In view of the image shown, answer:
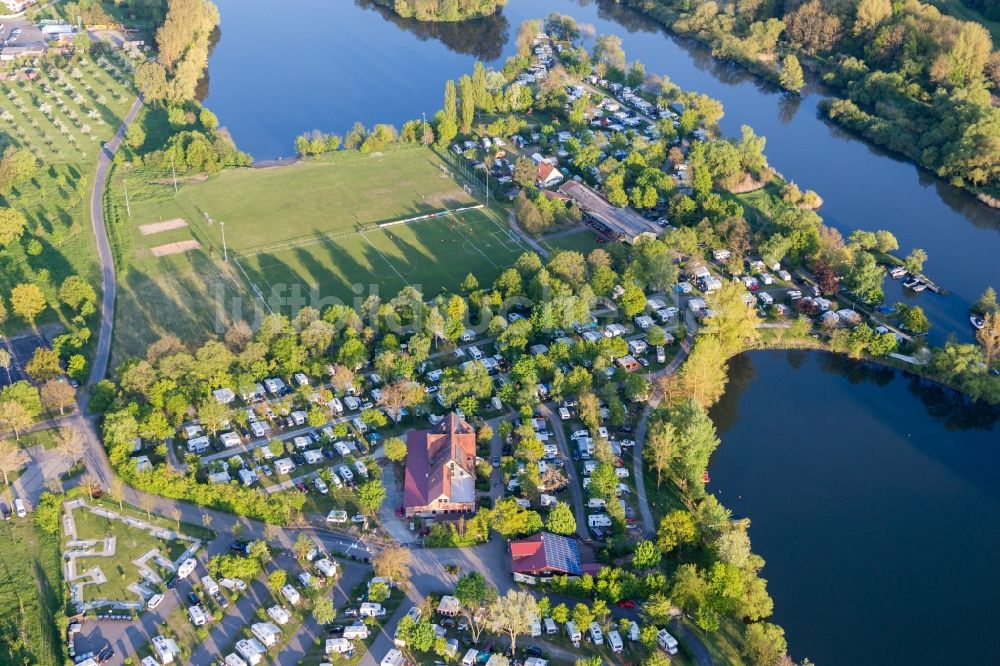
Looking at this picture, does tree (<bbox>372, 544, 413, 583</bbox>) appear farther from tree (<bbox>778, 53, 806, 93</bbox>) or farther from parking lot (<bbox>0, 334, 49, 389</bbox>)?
tree (<bbox>778, 53, 806, 93</bbox>)

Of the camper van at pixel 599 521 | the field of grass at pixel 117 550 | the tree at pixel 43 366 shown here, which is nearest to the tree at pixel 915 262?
the camper van at pixel 599 521

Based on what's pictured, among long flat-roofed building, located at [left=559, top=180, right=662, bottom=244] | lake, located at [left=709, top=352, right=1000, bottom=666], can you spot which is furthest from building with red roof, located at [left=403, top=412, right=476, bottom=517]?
long flat-roofed building, located at [left=559, top=180, right=662, bottom=244]

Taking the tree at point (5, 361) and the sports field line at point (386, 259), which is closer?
the tree at point (5, 361)

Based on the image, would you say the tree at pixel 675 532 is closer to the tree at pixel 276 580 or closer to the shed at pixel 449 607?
the shed at pixel 449 607

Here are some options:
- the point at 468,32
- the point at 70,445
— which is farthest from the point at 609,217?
the point at 468,32

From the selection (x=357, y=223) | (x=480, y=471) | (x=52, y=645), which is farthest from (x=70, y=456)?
(x=357, y=223)

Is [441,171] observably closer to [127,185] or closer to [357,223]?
[357,223]

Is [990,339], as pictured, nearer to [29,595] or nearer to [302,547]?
[302,547]
